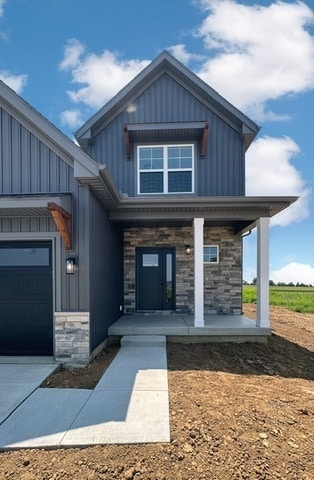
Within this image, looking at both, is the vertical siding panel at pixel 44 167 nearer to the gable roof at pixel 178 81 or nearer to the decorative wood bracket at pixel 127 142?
the decorative wood bracket at pixel 127 142

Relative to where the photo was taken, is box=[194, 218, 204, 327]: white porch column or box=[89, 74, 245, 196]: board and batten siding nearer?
box=[194, 218, 204, 327]: white porch column

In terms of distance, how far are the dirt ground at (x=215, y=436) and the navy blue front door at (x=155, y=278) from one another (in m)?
3.67

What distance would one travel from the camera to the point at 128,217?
7.53 metres

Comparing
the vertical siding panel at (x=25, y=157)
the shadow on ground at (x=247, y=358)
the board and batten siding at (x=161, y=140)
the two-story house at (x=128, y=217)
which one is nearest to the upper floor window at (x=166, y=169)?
the two-story house at (x=128, y=217)

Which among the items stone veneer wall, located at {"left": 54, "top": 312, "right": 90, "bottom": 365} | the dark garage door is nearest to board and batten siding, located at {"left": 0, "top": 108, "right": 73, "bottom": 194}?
the dark garage door

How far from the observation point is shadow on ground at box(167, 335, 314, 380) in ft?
A: 18.3

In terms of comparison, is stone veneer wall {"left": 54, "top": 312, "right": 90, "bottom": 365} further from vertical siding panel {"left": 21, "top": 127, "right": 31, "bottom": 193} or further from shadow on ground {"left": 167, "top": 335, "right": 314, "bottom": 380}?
vertical siding panel {"left": 21, "top": 127, "right": 31, "bottom": 193}

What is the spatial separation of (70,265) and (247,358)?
430 cm

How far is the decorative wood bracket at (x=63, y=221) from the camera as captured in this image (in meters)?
4.96

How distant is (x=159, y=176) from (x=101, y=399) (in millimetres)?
6831

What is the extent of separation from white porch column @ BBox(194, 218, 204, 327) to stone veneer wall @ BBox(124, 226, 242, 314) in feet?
6.74

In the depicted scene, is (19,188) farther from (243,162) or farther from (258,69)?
(258,69)

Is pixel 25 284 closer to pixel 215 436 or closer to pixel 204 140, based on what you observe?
pixel 215 436

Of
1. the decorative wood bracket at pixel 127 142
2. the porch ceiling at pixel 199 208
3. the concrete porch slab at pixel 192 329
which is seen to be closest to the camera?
the porch ceiling at pixel 199 208
